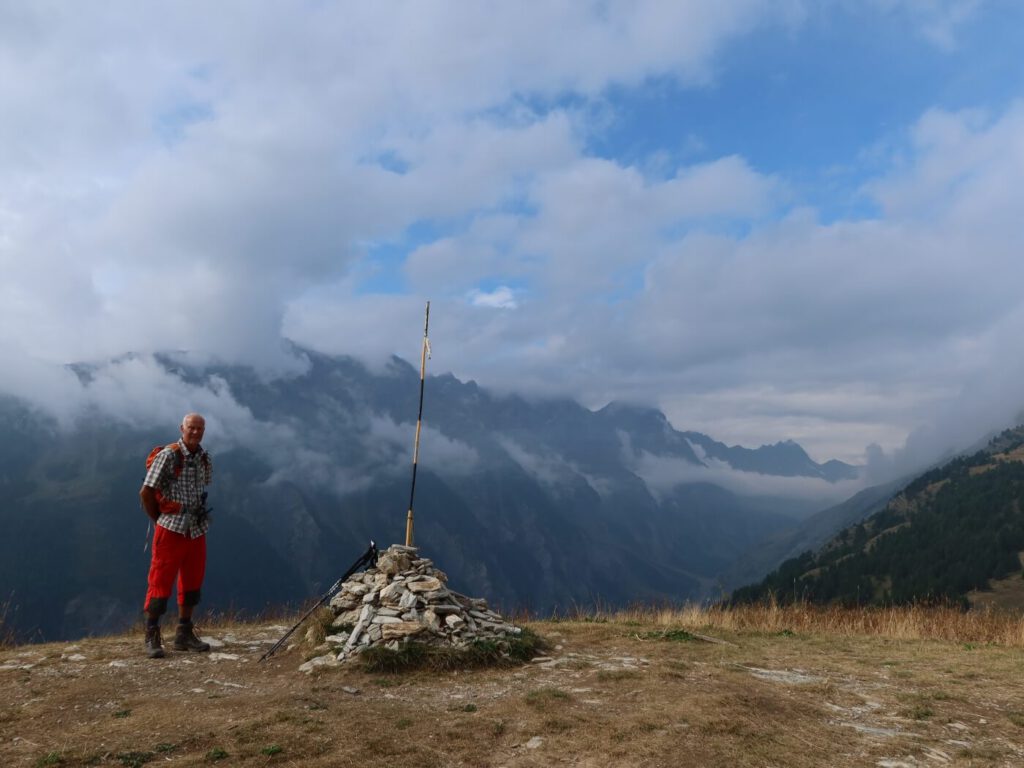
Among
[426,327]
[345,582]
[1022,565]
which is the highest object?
[426,327]

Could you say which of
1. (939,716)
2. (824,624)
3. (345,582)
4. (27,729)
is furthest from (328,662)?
(824,624)

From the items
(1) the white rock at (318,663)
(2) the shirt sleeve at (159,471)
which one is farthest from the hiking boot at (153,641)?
(1) the white rock at (318,663)

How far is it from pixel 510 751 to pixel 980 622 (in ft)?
49.4

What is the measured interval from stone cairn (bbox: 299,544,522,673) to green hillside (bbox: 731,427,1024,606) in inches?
4166

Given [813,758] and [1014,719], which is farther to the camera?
[1014,719]

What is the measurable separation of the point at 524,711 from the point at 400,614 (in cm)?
393

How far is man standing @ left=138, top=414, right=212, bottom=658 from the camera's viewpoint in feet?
33.7

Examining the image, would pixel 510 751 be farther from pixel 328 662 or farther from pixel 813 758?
pixel 328 662

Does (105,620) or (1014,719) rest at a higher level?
(1014,719)

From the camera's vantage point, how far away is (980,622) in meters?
15.6

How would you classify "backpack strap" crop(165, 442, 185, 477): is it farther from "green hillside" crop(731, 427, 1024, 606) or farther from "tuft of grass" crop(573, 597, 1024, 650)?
"green hillside" crop(731, 427, 1024, 606)

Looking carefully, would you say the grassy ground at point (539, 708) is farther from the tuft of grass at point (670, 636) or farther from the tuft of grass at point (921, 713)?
→ the tuft of grass at point (670, 636)

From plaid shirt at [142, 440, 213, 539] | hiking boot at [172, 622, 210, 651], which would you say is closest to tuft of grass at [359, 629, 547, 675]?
hiking boot at [172, 622, 210, 651]

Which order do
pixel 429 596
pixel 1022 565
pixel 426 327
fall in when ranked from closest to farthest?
pixel 429 596 → pixel 426 327 → pixel 1022 565
